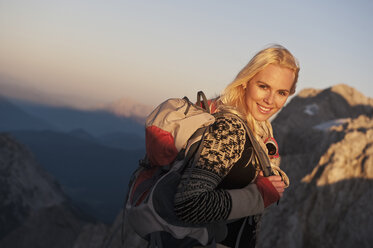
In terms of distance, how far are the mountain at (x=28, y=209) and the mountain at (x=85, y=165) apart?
157 feet

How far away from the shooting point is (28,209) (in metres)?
33.3

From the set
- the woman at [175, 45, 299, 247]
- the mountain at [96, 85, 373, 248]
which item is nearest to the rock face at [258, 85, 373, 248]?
the mountain at [96, 85, 373, 248]

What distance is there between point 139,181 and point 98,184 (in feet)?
388

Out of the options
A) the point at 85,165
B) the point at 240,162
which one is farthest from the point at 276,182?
the point at 85,165

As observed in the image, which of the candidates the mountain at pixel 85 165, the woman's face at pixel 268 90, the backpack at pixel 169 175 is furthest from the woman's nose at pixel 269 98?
the mountain at pixel 85 165

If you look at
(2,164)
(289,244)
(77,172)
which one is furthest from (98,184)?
(289,244)

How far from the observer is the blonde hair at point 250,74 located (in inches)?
87.7

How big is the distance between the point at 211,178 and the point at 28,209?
122ft

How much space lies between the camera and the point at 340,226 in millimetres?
7730

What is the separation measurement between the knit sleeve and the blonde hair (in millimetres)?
308

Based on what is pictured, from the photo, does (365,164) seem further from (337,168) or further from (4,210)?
(4,210)

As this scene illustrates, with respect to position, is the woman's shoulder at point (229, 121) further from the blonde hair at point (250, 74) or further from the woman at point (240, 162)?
the blonde hair at point (250, 74)

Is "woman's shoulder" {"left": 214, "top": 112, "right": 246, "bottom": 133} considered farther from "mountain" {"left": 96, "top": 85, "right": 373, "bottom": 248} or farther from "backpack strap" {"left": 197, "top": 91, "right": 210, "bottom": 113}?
"mountain" {"left": 96, "top": 85, "right": 373, "bottom": 248}

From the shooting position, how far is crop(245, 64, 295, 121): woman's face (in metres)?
2.27
